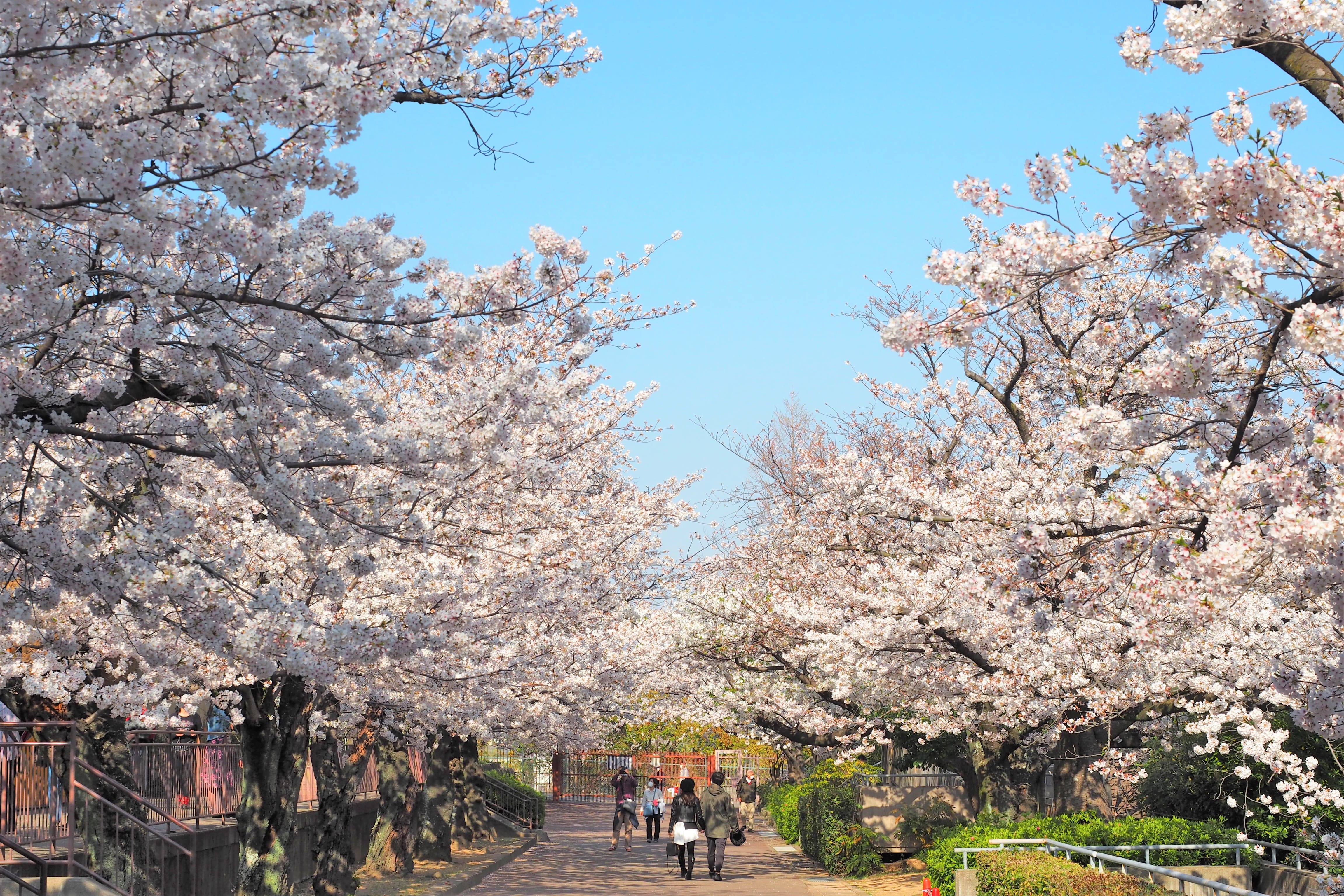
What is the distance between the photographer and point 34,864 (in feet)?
37.5

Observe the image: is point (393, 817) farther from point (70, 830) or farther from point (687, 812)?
point (70, 830)

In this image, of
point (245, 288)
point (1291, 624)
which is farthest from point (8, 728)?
point (1291, 624)

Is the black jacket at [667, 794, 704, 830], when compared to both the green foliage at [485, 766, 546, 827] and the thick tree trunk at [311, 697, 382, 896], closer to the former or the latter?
the thick tree trunk at [311, 697, 382, 896]

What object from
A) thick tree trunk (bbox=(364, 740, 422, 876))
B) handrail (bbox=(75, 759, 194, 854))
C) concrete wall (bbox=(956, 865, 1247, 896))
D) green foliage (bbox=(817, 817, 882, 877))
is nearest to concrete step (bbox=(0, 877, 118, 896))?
handrail (bbox=(75, 759, 194, 854))

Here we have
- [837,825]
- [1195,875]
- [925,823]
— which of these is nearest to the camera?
[1195,875]

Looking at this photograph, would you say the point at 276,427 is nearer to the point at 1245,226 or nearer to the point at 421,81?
the point at 421,81

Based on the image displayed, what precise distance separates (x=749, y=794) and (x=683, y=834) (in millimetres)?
24567

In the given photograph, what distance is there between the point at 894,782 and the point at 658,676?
545cm

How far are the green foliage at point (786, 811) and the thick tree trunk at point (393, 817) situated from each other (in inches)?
437

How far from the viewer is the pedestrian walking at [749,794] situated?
43.0 metres

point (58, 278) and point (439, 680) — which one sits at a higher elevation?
point (58, 278)

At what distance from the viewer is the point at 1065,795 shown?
20.2 meters

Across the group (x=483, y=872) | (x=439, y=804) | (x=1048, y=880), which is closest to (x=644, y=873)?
(x=483, y=872)

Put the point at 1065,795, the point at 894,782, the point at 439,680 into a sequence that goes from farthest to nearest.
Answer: the point at 894,782 → the point at 1065,795 → the point at 439,680
